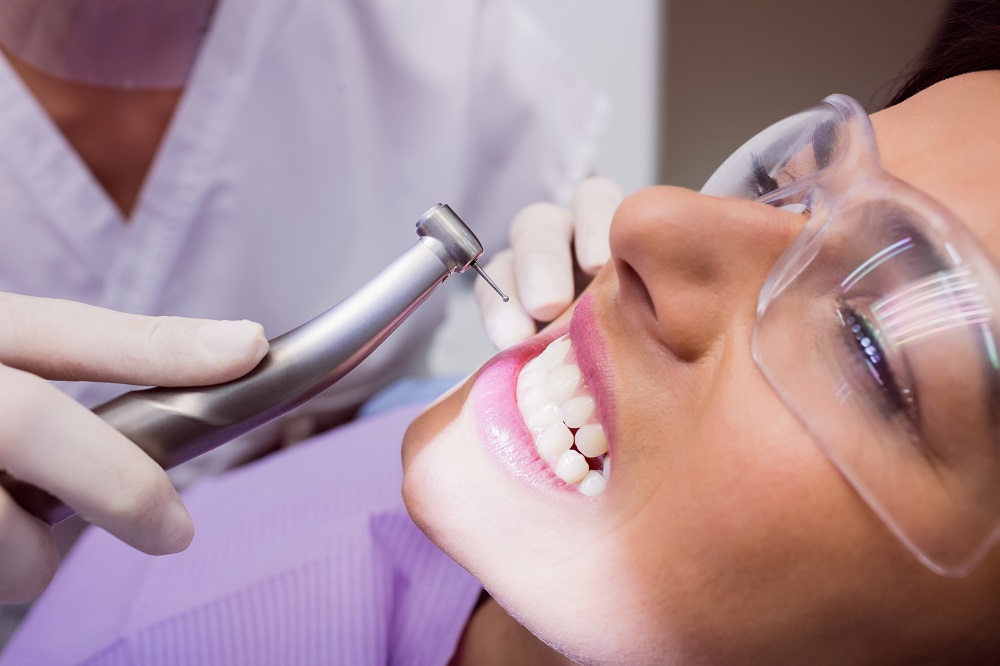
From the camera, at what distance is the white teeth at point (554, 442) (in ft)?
2.15

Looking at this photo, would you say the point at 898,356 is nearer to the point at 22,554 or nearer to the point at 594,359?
the point at 594,359

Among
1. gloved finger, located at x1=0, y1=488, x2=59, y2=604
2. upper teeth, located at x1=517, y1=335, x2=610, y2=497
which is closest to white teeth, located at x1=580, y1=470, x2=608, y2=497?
upper teeth, located at x1=517, y1=335, x2=610, y2=497

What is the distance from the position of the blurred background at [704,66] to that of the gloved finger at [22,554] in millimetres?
919

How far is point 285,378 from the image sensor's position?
591 millimetres

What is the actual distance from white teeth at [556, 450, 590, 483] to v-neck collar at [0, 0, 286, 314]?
0.63m

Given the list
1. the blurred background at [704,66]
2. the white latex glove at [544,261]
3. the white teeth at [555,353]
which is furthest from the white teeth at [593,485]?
the blurred background at [704,66]

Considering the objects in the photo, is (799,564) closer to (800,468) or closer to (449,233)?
(800,468)

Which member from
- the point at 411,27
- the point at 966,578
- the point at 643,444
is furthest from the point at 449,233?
the point at 411,27

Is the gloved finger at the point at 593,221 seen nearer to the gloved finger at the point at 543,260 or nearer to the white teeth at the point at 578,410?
the gloved finger at the point at 543,260

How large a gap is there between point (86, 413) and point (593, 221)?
0.59 metres

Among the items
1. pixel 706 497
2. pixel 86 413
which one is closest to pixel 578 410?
pixel 706 497

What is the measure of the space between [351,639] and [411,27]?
2.54 ft

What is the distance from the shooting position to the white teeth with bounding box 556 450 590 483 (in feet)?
2.10

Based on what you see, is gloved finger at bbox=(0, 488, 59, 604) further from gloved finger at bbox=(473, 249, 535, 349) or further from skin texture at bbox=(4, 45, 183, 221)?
skin texture at bbox=(4, 45, 183, 221)
